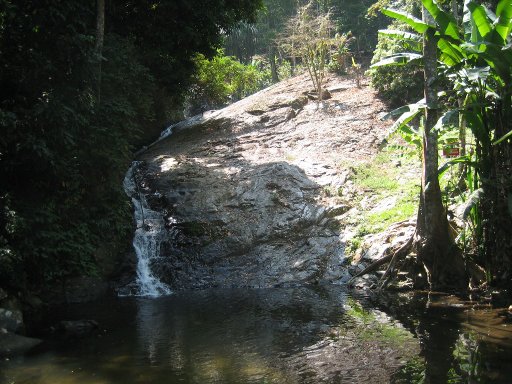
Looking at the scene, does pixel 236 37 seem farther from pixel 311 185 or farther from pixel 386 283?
pixel 386 283

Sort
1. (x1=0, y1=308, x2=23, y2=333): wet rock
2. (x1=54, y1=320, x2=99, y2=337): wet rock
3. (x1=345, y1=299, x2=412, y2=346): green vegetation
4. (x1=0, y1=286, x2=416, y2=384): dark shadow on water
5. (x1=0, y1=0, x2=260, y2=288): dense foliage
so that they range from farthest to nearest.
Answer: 1. (x1=0, y1=0, x2=260, y2=288): dense foliage
2. (x1=54, y1=320, x2=99, y2=337): wet rock
3. (x1=0, y1=308, x2=23, y2=333): wet rock
4. (x1=345, y1=299, x2=412, y2=346): green vegetation
5. (x1=0, y1=286, x2=416, y2=384): dark shadow on water

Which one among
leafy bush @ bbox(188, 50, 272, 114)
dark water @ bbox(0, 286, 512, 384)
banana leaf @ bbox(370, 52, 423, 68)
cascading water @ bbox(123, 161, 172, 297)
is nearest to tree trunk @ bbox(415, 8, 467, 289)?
banana leaf @ bbox(370, 52, 423, 68)

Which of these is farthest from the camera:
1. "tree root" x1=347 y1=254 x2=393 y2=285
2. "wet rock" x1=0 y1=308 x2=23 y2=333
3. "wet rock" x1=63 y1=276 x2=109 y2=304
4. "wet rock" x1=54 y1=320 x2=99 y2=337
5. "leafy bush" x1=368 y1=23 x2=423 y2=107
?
"leafy bush" x1=368 y1=23 x2=423 y2=107

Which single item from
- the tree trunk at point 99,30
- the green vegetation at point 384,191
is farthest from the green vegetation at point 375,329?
the tree trunk at point 99,30

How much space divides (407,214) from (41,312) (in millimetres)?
8411

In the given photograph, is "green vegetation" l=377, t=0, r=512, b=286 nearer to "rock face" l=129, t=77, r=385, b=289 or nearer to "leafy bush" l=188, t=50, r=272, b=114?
"rock face" l=129, t=77, r=385, b=289

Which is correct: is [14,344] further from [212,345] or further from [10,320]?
[212,345]

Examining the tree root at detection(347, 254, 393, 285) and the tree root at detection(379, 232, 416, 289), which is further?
the tree root at detection(347, 254, 393, 285)

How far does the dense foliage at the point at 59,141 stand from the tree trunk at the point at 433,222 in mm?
6253

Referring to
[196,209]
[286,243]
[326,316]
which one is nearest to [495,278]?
[326,316]

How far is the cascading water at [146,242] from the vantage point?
11.5 meters

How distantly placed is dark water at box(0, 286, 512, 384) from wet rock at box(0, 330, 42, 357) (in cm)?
25

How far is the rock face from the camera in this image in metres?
11.7

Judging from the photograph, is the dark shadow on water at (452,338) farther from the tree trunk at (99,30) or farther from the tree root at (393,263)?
the tree trunk at (99,30)
